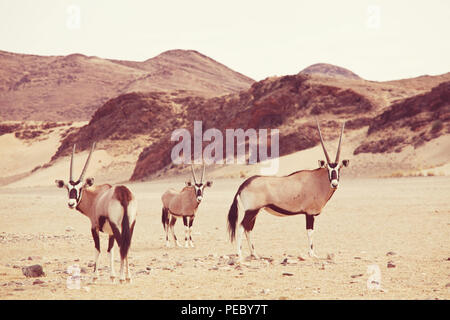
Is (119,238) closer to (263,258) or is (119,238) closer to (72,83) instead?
(263,258)

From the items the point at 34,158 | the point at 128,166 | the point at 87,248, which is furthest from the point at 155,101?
the point at 87,248

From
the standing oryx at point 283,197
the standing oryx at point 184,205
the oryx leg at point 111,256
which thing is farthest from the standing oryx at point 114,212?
the standing oryx at point 184,205

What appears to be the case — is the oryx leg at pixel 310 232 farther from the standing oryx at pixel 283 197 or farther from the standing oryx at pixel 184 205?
the standing oryx at pixel 184 205

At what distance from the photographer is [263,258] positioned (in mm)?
11227

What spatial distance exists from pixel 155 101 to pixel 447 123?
47167 millimetres

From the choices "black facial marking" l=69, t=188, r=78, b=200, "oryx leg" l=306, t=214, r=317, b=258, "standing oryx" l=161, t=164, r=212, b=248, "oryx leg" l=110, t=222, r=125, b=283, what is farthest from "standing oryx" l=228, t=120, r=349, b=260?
"black facial marking" l=69, t=188, r=78, b=200

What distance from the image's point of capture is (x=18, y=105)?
157 meters

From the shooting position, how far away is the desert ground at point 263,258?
805 cm

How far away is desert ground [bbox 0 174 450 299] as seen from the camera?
8.05 metres

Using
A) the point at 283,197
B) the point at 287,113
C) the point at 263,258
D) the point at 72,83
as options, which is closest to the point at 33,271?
the point at 263,258

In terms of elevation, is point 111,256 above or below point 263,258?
above

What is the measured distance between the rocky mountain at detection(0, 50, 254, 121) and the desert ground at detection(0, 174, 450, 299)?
394ft

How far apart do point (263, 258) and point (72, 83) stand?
546 ft

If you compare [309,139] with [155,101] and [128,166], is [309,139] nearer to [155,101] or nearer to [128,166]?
[128,166]
